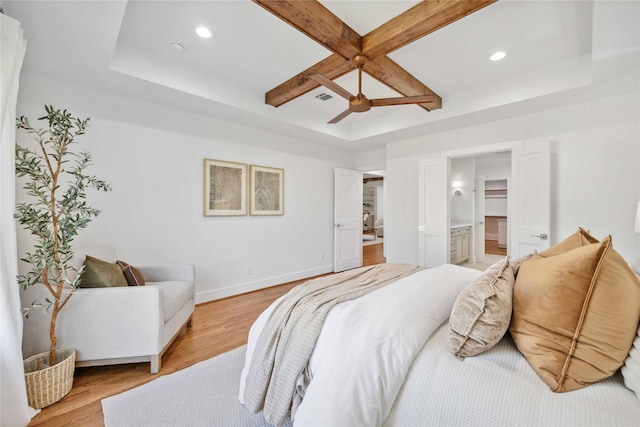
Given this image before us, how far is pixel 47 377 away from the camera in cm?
164

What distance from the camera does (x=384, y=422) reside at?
1.00 m

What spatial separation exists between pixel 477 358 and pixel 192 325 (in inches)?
107

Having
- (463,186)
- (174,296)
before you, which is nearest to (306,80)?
(174,296)

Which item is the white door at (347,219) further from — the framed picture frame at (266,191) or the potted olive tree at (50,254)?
the potted olive tree at (50,254)

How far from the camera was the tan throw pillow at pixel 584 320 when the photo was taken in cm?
87

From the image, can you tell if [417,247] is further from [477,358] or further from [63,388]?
[63,388]

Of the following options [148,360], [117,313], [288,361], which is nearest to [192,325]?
[148,360]

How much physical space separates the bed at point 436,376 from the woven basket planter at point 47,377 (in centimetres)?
134

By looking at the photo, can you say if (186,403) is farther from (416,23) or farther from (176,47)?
(416,23)

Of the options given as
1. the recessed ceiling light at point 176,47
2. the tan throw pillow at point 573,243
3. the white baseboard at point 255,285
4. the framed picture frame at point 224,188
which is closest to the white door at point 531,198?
the tan throw pillow at point 573,243

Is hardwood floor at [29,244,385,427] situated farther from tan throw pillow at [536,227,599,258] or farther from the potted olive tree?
tan throw pillow at [536,227,599,258]

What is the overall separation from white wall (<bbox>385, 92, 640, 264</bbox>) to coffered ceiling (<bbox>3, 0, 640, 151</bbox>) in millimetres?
263

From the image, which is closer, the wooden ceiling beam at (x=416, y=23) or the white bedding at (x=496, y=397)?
the white bedding at (x=496, y=397)

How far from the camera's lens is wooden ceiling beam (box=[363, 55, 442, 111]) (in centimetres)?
257
